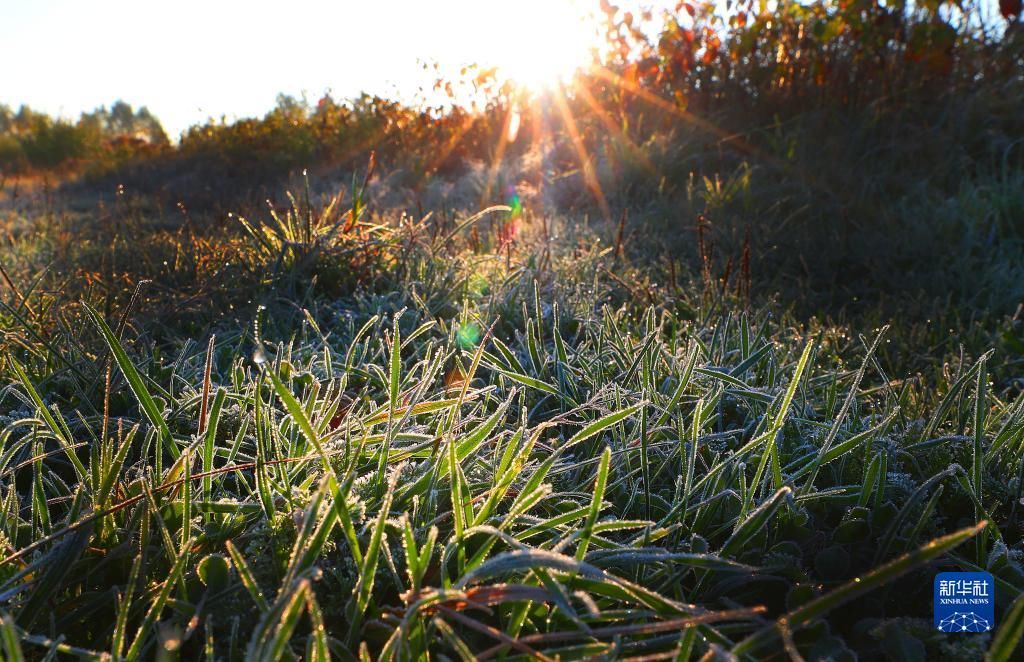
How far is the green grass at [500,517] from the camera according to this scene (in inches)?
29.2

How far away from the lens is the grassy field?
0.79 metres

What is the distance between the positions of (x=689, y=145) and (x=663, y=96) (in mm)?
1524

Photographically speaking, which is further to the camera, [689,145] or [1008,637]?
[689,145]

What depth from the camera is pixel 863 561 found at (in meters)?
0.98

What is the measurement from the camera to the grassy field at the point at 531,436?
79 cm

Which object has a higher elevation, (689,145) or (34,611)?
(689,145)

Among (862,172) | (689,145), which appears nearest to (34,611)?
(862,172)

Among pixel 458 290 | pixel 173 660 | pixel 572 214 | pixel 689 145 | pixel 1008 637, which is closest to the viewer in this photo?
pixel 1008 637

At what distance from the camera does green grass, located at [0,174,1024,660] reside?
0.74 m

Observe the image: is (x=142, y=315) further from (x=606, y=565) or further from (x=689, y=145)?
(x=689, y=145)

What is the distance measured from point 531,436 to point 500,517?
138 mm

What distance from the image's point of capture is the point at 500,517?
0.93 metres

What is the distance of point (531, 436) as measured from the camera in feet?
3.31

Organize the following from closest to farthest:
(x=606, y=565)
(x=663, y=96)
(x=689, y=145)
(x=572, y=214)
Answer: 1. (x=606, y=565)
2. (x=572, y=214)
3. (x=689, y=145)
4. (x=663, y=96)
